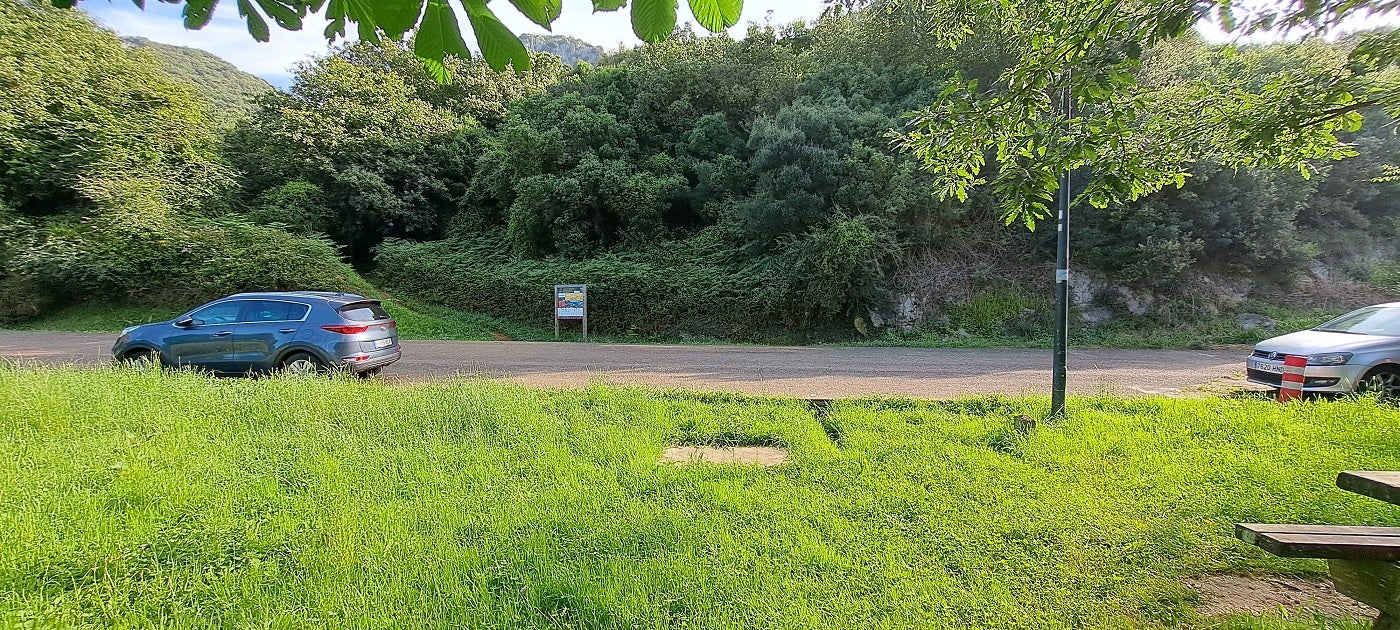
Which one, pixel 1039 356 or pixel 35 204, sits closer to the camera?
pixel 1039 356

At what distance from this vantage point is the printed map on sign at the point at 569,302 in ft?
56.4

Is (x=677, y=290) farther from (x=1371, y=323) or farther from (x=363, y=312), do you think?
(x=1371, y=323)

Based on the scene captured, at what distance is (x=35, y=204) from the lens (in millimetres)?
20094

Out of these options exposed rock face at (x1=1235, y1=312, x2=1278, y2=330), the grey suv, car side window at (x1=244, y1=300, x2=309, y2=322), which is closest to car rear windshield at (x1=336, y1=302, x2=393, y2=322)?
the grey suv

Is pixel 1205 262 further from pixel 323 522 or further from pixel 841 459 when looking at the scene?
pixel 323 522

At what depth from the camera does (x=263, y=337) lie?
8320mm

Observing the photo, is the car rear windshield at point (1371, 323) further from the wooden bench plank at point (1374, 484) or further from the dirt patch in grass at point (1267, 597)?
the wooden bench plank at point (1374, 484)

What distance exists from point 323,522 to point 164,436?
2576 mm

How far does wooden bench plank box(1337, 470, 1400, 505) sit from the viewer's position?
2.33 meters

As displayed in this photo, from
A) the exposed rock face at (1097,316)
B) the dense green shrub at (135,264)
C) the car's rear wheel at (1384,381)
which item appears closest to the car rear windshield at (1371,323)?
the car's rear wheel at (1384,381)

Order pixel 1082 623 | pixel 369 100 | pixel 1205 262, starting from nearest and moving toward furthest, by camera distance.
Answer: pixel 1082 623 < pixel 1205 262 < pixel 369 100

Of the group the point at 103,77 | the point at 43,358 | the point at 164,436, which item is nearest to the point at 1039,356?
the point at 164,436

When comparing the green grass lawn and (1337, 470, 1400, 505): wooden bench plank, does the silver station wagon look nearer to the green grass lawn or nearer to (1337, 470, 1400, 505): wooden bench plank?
the green grass lawn

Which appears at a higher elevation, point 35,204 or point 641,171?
point 641,171
